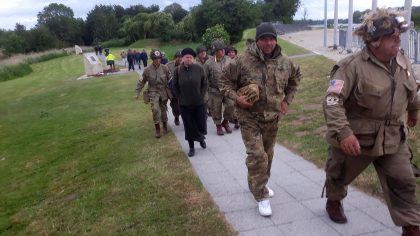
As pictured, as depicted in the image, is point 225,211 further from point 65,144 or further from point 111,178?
point 65,144

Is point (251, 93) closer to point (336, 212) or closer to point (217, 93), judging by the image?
point (336, 212)

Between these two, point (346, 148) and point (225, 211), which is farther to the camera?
point (225, 211)

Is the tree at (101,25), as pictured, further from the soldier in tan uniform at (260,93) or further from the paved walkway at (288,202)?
the soldier in tan uniform at (260,93)

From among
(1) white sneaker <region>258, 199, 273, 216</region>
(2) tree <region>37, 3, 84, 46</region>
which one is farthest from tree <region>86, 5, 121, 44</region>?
(1) white sneaker <region>258, 199, 273, 216</region>

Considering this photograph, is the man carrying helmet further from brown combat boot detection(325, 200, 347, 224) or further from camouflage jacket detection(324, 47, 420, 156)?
camouflage jacket detection(324, 47, 420, 156)

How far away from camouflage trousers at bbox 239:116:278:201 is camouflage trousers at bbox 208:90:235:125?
4708 millimetres

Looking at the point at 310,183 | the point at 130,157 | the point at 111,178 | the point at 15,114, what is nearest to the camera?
the point at 310,183

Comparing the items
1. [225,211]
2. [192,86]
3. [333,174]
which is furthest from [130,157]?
[333,174]

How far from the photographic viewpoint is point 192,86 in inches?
314

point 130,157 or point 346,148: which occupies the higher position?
point 346,148

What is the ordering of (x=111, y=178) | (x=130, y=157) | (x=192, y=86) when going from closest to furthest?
(x=111, y=178)
(x=192, y=86)
(x=130, y=157)

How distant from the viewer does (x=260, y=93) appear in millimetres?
4836

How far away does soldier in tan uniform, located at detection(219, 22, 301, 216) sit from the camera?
476 cm

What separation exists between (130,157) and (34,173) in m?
2.43
